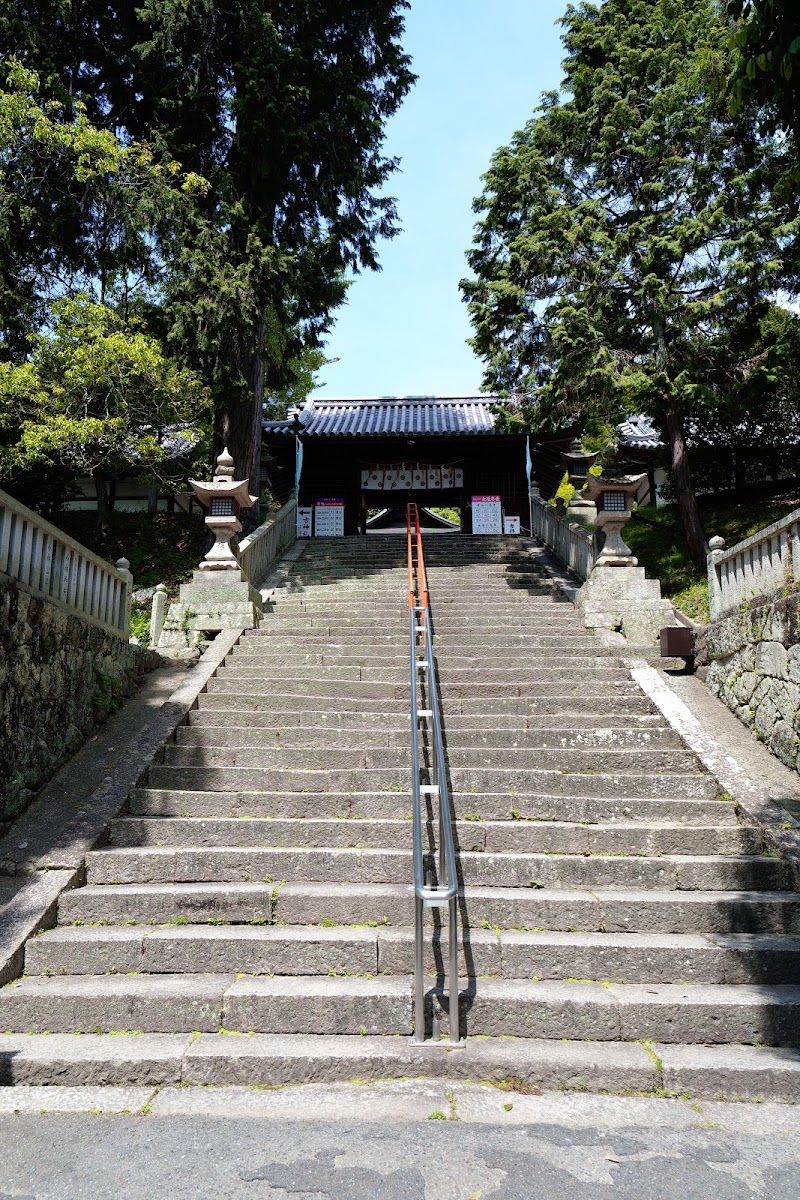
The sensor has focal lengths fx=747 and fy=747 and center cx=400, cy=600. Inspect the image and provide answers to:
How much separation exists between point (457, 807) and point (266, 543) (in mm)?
7551

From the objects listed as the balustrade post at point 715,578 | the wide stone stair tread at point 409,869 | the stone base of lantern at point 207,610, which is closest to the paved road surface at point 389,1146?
the wide stone stair tread at point 409,869

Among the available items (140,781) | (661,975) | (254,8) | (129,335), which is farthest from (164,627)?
(254,8)

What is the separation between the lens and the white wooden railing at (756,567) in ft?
19.4

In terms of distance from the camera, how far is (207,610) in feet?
29.5

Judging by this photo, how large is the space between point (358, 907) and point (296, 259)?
10.8 m

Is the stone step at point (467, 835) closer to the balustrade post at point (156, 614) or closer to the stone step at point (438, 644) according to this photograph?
the stone step at point (438, 644)

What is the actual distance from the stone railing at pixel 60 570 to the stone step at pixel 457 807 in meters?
1.80

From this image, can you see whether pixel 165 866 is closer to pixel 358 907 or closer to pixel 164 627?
pixel 358 907

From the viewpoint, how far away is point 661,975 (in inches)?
156

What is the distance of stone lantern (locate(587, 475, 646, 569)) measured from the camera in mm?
→ 9211

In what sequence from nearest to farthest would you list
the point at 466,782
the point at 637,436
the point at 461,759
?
the point at 466,782 → the point at 461,759 → the point at 637,436

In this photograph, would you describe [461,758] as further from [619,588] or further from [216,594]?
[216,594]

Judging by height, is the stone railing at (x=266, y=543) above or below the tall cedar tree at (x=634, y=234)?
below

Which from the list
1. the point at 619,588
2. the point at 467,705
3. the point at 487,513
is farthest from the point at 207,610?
the point at 487,513
